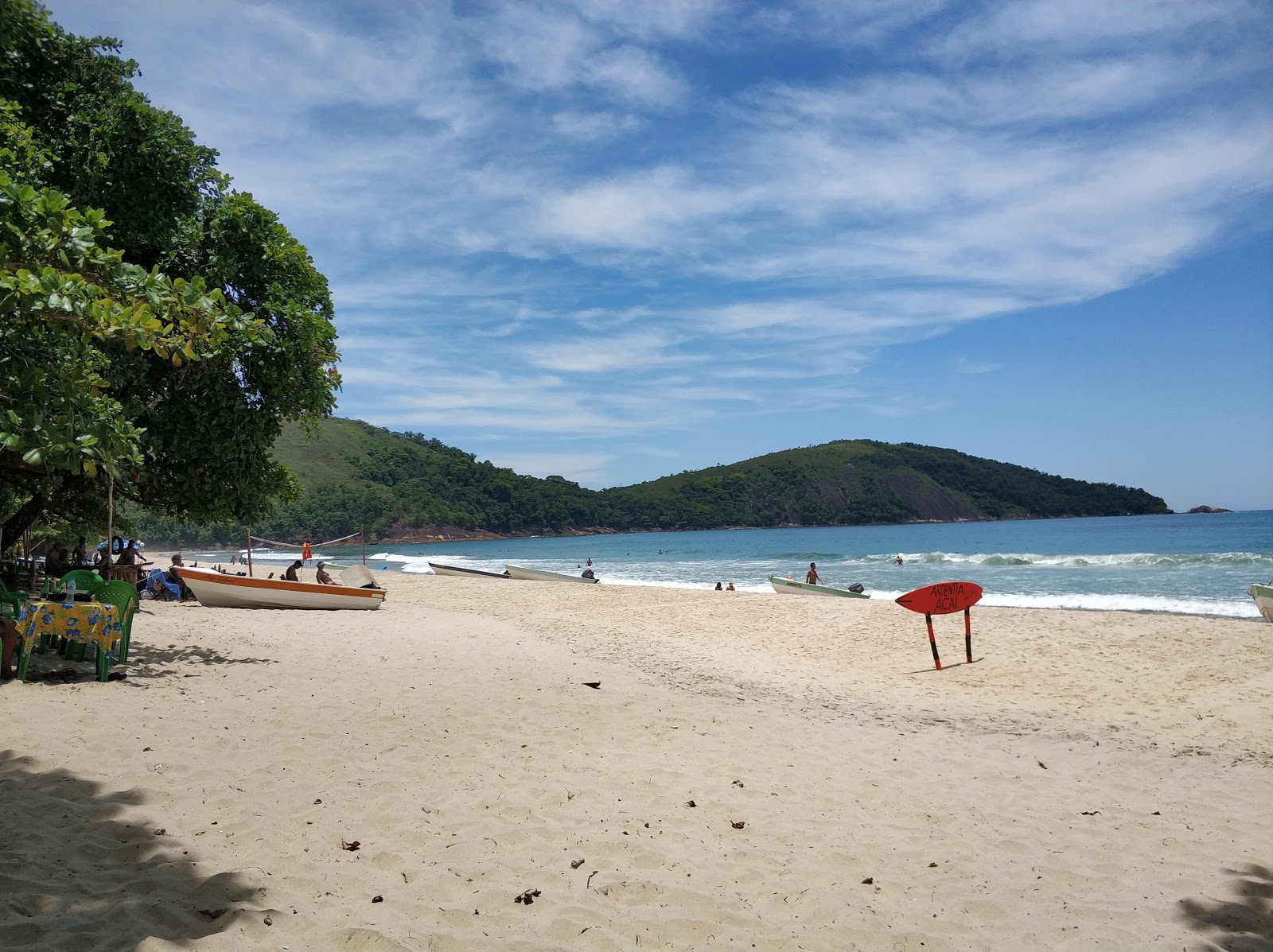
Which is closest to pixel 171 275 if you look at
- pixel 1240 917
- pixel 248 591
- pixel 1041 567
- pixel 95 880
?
pixel 248 591

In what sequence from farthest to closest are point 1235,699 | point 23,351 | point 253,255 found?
point 253,255
point 1235,699
point 23,351

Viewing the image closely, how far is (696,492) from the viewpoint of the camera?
530 feet

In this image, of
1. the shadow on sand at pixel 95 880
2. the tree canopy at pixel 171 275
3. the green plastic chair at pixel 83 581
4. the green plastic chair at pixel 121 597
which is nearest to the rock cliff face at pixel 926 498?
the tree canopy at pixel 171 275

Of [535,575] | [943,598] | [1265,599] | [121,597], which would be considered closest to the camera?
[121,597]

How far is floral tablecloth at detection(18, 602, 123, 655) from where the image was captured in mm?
7020

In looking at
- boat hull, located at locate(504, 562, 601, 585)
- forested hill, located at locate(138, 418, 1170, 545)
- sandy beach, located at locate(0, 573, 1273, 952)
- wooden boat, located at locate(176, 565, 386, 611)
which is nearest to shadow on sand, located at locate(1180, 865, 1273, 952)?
sandy beach, located at locate(0, 573, 1273, 952)

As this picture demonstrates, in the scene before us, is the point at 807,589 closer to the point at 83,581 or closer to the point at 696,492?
the point at 83,581

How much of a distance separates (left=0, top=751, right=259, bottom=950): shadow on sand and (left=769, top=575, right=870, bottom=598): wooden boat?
21.1m

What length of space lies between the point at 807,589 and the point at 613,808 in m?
20.8

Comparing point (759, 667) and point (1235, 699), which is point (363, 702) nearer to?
point (759, 667)

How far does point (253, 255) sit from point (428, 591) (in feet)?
61.0

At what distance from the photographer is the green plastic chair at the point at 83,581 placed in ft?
26.1

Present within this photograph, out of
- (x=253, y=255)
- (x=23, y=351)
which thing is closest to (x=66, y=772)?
(x=23, y=351)

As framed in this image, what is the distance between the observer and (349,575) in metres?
18.2
